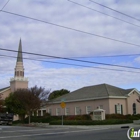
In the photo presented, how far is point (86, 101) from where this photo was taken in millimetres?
47375

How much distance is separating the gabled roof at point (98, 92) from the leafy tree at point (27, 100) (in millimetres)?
4836

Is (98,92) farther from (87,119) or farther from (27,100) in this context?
(27,100)

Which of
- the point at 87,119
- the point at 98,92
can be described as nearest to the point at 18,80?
the point at 98,92

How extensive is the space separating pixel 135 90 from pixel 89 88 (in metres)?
8.97

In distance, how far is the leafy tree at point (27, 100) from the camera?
47.2 metres

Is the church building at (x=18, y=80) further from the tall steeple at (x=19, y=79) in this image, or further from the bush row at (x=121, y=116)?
the bush row at (x=121, y=116)

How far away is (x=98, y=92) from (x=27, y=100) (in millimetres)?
12323

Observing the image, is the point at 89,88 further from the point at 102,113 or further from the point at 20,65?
the point at 20,65

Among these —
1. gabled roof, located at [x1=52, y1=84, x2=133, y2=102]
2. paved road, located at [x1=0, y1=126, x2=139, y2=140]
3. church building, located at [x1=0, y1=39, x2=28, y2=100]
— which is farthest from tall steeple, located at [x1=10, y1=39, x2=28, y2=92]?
paved road, located at [x1=0, y1=126, x2=139, y2=140]

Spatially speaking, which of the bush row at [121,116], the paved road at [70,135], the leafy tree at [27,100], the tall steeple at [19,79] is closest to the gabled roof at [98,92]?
the bush row at [121,116]

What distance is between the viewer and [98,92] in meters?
46.7

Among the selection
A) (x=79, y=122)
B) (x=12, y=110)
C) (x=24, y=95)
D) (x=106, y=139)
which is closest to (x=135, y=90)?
(x=79, y=122)

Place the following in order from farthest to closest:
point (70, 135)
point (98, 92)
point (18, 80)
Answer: point (18, 80), point (98, 92), point (70, 135)

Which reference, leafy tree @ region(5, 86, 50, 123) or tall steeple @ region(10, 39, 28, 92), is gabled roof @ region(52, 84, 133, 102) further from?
tall steeple @ region(10, 39, 28, 92)
